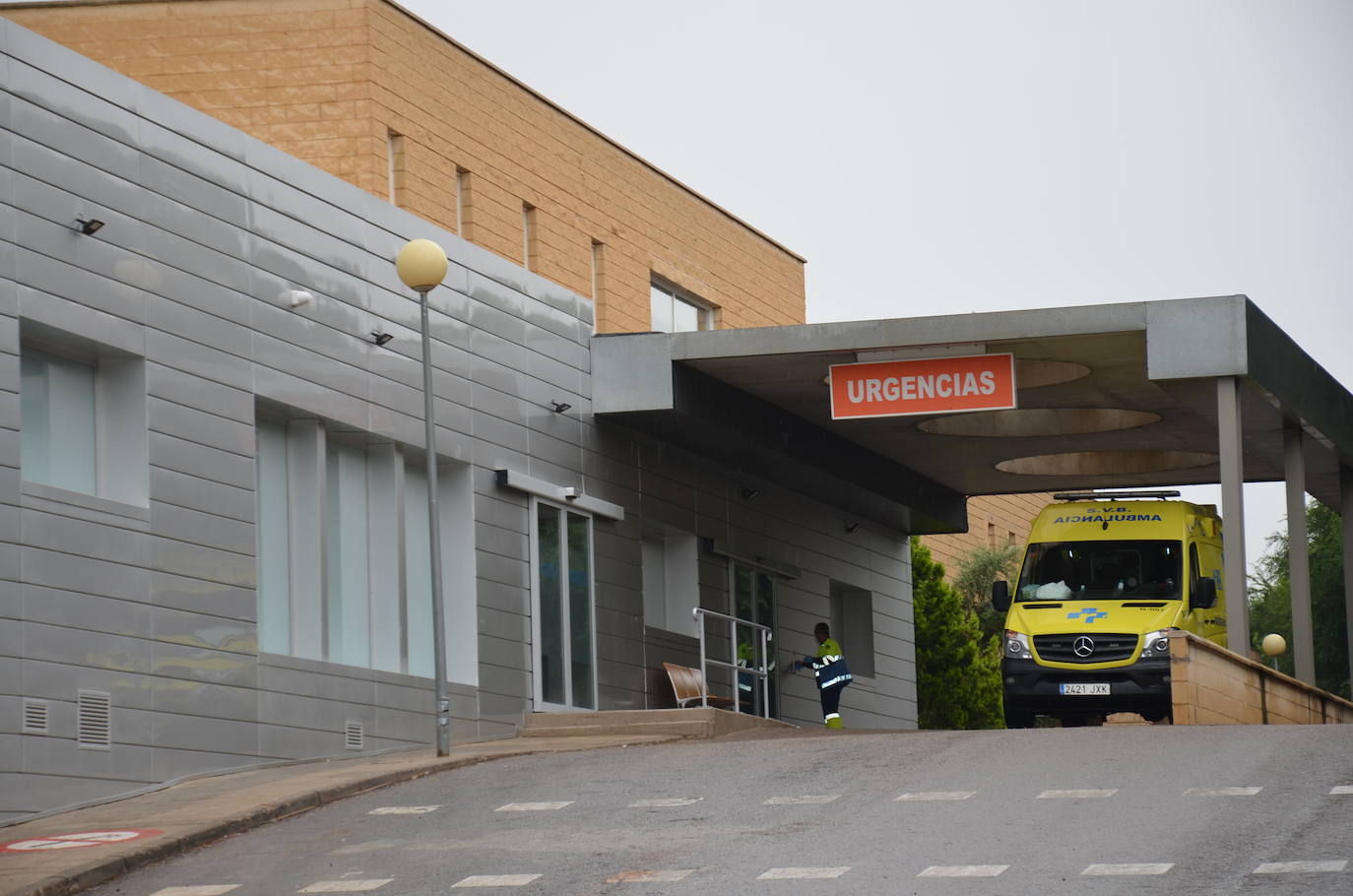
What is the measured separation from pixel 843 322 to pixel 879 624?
508 inches

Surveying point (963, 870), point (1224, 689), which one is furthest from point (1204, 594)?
point (963, 870)

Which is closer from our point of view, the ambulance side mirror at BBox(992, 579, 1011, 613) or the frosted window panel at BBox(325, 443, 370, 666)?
the frosted window panel at BBox(325, 443, 370, 666)

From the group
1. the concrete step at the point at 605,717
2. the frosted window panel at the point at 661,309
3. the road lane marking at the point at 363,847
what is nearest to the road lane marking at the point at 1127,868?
the road lane marking at the point at 363,847

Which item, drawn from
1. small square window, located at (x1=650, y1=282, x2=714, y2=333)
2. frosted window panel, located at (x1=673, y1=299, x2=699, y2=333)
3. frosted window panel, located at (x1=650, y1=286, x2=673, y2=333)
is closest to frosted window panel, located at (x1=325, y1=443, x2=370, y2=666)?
small square window, located at (x1=650, y1=282, x2=714, y2=333)

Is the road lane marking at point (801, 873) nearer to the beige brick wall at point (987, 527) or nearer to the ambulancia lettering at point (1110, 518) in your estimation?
the ambulancia lettering at point (1110, 518)

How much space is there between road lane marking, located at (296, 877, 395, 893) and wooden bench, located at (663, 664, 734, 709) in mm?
13802

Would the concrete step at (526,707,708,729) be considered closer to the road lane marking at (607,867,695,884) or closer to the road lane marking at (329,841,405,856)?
the road lane marking at (329,841,405,856)

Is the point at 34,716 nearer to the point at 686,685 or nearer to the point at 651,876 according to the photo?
the point at 651,876

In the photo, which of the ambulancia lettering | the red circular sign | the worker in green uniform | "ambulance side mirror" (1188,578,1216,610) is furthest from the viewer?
the worker in green uniform

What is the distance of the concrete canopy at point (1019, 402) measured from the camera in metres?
23.3

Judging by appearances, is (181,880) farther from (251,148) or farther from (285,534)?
(251,148)

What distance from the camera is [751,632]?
99.2ft

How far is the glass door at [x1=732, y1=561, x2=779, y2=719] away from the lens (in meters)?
29.9

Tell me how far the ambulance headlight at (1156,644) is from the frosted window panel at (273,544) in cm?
978
